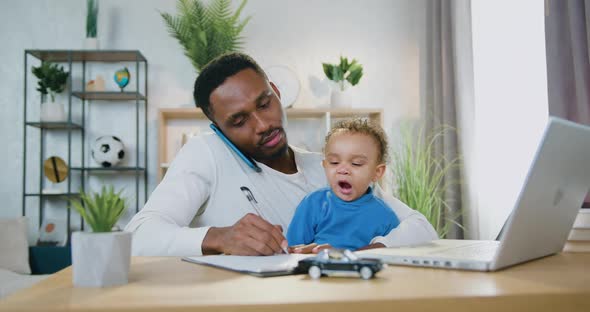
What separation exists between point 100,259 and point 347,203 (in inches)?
36.2

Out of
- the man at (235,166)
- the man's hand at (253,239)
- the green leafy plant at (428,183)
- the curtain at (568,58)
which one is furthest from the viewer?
the green leafy plant at (428,183)

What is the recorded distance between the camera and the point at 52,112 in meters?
Result: 4.07

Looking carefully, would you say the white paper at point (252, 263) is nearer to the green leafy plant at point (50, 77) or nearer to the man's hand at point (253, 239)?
the man's hand at point (253, 239)

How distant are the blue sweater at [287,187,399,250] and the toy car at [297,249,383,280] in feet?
→ 2.35

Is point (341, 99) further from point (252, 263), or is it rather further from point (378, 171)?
point (252, 263)

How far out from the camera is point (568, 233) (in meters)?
1.08

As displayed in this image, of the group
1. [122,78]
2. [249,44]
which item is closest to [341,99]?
[249,44]

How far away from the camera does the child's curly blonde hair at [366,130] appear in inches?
65.0

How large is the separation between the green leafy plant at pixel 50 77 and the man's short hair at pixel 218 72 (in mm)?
2683

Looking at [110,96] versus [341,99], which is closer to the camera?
[341,99]

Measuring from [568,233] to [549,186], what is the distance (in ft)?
1.02

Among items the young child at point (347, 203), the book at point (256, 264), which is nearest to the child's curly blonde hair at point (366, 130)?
the young child at point (347, 203)

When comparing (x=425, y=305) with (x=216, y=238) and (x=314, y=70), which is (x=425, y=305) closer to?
(x=216, y=238)

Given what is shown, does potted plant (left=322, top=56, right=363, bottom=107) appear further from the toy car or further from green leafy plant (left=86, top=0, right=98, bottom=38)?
the toy car
